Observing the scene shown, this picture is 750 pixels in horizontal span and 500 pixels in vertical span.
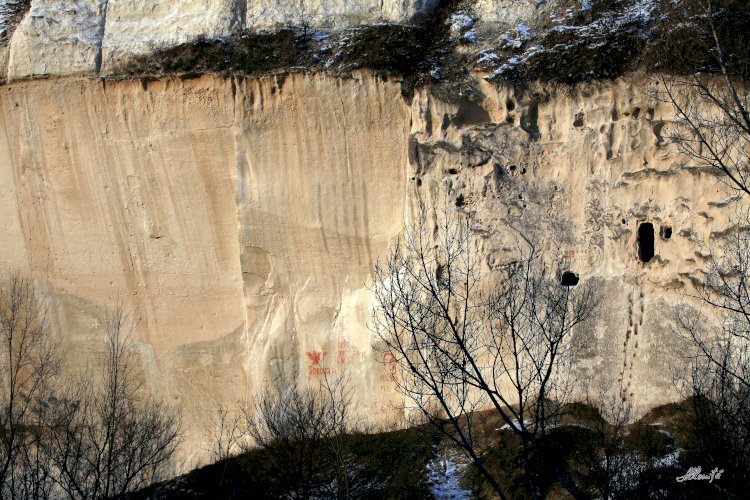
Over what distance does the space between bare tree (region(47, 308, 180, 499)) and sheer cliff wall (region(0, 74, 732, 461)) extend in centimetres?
32

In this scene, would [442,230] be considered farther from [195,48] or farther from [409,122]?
[195,48]

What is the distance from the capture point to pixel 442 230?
1349 cm

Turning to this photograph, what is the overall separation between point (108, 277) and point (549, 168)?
23.6 feet

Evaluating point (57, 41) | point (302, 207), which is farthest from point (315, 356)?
point (57, 41)

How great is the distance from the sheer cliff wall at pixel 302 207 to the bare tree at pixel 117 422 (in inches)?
12.7

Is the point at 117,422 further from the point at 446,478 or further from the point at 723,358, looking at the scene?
the point at 723,358

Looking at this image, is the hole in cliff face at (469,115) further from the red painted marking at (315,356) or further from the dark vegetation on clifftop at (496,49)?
the red painted marking at (315,356)

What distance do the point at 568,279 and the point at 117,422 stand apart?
6473 millimetres

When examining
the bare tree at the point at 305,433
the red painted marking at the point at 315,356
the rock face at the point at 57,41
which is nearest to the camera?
the bare tree at the point at 305,433

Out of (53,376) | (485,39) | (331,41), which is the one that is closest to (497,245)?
(485,39)

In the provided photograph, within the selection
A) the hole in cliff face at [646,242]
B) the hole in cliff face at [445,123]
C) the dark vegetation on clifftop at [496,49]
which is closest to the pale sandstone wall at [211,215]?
the dark vegetation on clifftop at [496,49]

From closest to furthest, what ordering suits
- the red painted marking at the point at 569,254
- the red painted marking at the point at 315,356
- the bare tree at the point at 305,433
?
the bare tree at the point at 305,433
the red painted marking at the point at 569,254
the red painted marking at the point at 315,356

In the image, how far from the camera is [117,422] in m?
13.2

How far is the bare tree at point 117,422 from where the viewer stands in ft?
44.0
